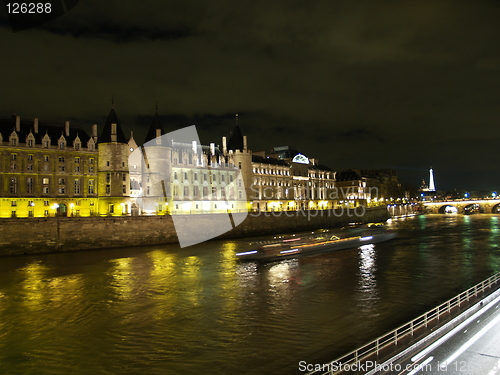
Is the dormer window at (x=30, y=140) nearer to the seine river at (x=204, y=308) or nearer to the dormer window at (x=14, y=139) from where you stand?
the dormer window at (x=14, y=139)

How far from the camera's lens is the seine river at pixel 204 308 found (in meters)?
13.3

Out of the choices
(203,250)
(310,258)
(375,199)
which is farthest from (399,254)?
(375,199)

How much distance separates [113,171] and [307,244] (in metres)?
27.3

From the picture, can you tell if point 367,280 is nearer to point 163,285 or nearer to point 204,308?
point 204,308

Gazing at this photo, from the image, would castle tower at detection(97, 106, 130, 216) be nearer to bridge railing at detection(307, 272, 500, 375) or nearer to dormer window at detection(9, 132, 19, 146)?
dormer window at detection(9, 132, 19, 146)

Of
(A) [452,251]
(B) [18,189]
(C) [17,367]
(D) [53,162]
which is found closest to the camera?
(C) [17,367]

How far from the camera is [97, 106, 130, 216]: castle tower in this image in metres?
51.7

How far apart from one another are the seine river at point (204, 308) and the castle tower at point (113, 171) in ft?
56.1

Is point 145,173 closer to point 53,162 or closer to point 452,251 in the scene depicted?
point 53,162

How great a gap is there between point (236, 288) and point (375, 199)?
358 feet

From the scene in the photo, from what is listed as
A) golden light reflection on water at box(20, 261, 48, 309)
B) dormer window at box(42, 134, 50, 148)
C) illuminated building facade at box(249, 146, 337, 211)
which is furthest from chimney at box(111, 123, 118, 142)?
illuminated building facade at box(249, 146, 337, 211)

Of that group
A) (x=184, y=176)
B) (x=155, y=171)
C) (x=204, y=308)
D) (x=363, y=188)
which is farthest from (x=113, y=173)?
(x=363, y=188)

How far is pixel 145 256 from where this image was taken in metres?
36.7

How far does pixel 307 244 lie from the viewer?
135 feet
